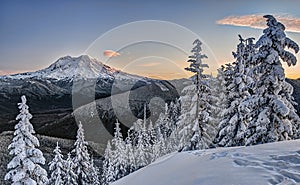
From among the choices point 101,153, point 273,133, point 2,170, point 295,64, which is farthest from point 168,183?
point 101,153

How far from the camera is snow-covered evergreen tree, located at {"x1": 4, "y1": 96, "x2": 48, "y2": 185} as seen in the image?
16.4 m

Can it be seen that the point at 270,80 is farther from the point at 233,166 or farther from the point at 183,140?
the point at 183,140

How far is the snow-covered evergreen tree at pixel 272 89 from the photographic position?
14.4 metres

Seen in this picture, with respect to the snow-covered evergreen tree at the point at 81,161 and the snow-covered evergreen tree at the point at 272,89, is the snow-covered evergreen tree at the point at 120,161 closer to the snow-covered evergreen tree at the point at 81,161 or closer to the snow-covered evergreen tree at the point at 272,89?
the snow-covered evergreen tree at the point at 81,161

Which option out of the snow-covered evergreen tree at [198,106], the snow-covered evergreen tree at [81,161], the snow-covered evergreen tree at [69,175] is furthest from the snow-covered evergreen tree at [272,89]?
the snow-covered evergreen tree at [81,161]

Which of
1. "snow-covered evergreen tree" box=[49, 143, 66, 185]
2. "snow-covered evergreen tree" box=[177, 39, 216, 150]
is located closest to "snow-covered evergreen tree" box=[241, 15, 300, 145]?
"snow-covered evergreen tree" box=[177, 39, 216, 150]

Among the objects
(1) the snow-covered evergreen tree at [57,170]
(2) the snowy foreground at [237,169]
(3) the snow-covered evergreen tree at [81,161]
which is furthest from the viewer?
(3) the snow-covered evergreen tree at [81,161]

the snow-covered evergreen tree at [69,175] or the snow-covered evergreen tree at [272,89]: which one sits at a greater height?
the snow-covered evergreen tree at [272,89]

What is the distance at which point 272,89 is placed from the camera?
14789 mm

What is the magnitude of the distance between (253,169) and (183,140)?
49.4ft

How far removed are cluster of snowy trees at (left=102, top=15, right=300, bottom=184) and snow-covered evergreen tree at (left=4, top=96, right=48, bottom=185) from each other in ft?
33.0

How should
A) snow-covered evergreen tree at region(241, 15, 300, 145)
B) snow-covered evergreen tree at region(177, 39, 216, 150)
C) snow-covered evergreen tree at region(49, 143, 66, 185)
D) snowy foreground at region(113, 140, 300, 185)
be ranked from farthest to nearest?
snow-covered evergreen tree at region(49, 143, 66, 185) → snow-covered evergreen tree at region(177, 39, 216, 150) → snow-covered evergreen tree at region(241, 15, 300, 145) → snowy foreground at region(113, 140, 300, 185)

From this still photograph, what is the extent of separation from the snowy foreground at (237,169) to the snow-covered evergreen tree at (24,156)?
9.22 m

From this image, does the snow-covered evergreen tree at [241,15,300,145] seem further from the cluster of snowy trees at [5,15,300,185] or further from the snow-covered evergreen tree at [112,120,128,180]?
the snow-covered evergreen tree at [112,120,128,180]
